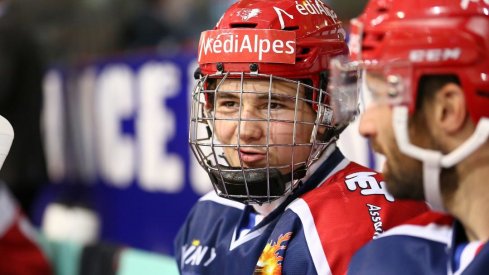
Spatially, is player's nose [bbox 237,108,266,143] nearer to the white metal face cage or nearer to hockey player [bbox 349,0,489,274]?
the white metal face cage

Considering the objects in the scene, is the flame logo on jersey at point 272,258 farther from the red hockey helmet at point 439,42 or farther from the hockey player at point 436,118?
the red hockey helmet at point 439,42

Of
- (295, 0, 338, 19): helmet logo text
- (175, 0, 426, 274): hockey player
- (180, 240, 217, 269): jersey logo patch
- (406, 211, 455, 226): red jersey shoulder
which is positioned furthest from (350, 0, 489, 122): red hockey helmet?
(180, 240, 217, 269): jersey logo patch

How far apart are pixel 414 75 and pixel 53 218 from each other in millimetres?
4181

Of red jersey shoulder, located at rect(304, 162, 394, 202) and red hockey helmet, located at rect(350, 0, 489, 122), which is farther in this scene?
red jersey shoulder, located at rect(304, 162, 394, 202)

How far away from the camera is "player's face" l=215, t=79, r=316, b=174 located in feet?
7.61

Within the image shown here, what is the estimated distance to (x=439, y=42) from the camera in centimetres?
175

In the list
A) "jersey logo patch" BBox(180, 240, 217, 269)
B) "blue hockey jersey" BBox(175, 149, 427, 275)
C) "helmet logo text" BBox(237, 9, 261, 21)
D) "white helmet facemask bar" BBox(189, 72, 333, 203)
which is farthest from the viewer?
"jersey logo patch" BBox(180, 240, 217, 269)

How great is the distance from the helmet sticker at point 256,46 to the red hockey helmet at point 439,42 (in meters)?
0.52

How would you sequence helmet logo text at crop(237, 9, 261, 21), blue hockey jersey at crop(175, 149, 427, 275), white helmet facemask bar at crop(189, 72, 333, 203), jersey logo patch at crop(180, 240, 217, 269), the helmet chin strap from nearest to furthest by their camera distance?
the helmet chin strap, blue hockey jersey at crop(175, 149, 427, 275), white helmet facemask bar at crop(189, 72, 333, 203), helmet logo text at crop(237, 9, 261, 21), jersey logo patch at crop(180, 240, 217, 269)

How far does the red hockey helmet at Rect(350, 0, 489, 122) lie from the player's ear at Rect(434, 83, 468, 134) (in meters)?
0.02

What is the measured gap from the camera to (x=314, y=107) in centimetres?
237

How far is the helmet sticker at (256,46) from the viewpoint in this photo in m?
2.35

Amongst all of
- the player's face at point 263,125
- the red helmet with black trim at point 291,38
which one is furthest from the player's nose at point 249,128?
the red helmet with black trim at point 291,38

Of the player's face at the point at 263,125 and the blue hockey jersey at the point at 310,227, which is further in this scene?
the player's face at the point at 263,125
